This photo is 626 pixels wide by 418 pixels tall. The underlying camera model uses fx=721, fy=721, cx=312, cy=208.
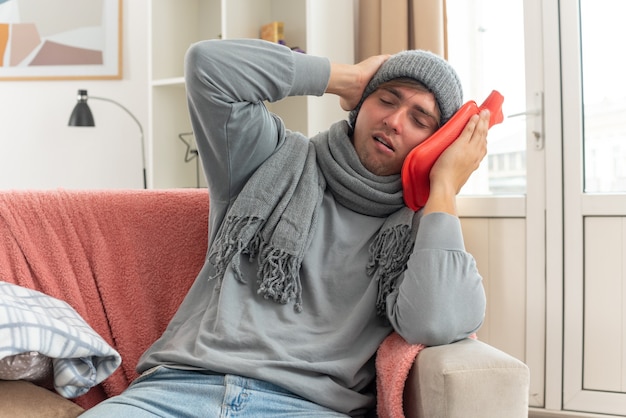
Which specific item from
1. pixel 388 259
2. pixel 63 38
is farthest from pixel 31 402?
pixel 63 38

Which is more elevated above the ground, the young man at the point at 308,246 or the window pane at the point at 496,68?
the window pane at the point at 496,68

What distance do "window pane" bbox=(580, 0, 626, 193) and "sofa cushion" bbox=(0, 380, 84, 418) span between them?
1677mm

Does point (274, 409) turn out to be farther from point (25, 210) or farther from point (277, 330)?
point (25, 210)

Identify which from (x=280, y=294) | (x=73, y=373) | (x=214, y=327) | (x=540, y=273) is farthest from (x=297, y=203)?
(x=540, y=273)

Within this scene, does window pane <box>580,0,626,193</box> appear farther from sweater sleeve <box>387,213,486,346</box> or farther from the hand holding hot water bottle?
sweater sleeve <box>387,213,486,346</box>

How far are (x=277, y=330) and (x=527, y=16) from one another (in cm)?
146

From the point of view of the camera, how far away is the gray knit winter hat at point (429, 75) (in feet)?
4.96

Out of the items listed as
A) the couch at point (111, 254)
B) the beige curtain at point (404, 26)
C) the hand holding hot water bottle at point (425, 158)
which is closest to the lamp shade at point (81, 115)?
the beige curtain at point (404, 26)

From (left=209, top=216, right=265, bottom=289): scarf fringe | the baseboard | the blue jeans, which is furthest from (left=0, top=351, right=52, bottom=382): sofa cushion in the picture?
the baseboard

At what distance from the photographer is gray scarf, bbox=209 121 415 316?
1422 mm

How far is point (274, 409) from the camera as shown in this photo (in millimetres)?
1274

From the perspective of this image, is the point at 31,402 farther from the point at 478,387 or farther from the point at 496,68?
the point at 496,68

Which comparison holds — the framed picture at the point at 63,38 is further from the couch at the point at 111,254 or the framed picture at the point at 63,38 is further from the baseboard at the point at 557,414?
the baseboard at the point at 557,414

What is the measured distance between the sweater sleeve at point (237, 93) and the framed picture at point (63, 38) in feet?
6.68
